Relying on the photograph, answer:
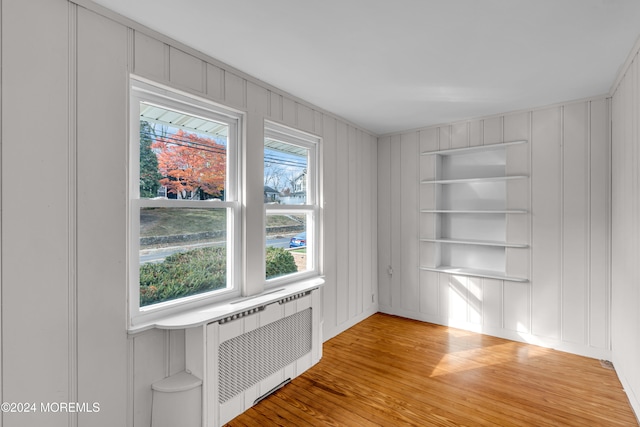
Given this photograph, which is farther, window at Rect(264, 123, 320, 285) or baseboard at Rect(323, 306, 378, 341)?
baseboard at Rect(323, 306, 378, 341)

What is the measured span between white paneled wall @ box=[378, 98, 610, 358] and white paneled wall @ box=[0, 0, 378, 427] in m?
3.17

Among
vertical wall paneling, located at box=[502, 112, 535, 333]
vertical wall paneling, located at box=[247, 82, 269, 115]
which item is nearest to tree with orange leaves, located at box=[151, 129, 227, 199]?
vertical wall paneling, located at box=[247, 82, 269, 115]

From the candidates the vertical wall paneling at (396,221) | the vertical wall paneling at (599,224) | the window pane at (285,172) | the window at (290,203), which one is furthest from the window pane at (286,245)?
the vertical wall paneling at (599,224)

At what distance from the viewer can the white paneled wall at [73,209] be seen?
1448mm

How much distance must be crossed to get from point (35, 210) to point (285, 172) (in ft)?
6.43

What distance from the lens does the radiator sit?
2.01 metres

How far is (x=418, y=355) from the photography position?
3121 mm

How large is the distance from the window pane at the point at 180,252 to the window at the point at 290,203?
1.80ft

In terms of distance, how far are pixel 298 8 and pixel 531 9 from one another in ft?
4.28

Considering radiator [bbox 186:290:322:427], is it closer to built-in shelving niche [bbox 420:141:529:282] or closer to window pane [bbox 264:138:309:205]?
window pane [bbox 264:138:309:205]

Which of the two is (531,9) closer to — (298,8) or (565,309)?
(298,8)

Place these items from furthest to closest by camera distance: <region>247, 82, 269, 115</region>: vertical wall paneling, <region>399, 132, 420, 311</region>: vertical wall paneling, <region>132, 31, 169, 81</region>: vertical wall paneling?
<region>399, 132, 420, 311</region>: vertical wall paneling
<region>247, 82, 269, 115</region>: vertical wall paneling
<region>132, 31, 169, 81</region>: vertical wall paneling

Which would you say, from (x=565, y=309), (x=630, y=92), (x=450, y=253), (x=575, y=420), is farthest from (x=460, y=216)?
(x=575, y=420)

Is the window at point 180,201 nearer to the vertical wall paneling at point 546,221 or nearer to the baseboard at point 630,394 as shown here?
the baseboard at point 630,394
